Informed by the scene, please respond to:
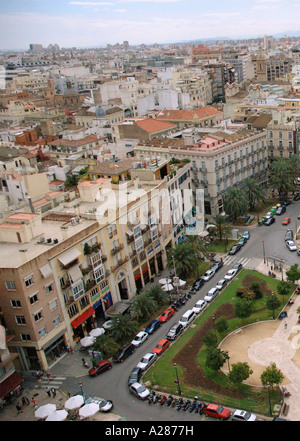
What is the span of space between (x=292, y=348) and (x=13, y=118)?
92.8 meters

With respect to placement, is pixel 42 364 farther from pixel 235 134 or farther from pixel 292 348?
pixel 235 134

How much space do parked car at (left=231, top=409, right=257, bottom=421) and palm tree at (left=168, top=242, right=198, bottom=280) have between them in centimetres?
1913

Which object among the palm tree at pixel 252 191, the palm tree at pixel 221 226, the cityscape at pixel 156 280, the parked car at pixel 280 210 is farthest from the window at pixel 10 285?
the parked car at pixel 280 210

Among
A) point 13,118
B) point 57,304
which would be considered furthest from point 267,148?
point 13,118

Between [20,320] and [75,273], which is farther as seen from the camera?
[75,273]

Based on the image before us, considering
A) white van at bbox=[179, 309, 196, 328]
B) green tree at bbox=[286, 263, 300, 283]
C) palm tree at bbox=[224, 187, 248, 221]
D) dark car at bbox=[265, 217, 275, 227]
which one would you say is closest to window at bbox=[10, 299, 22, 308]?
white van at bbox=[179, 309, 196, 328]

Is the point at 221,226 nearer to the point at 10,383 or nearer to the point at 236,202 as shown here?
the point at 236,202

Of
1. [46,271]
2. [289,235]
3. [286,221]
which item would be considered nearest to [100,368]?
[46,271]

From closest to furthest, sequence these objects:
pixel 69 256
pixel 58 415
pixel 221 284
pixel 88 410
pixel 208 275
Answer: pixel 88 410 → pixel 58 415 → pixel 69 256 → pixel 221 284 → pixel 208 275

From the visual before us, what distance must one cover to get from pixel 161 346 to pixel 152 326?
3.23 meters

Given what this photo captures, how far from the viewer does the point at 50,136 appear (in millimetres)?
89875

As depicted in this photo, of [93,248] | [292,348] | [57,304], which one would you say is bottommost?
[292,348]

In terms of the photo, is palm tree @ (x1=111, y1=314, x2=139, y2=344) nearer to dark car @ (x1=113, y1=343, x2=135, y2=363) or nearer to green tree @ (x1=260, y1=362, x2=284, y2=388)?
dark car @ (x1=113, y1=343, x2=135, y2=363)

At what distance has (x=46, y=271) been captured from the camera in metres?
35.8
